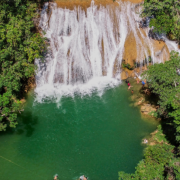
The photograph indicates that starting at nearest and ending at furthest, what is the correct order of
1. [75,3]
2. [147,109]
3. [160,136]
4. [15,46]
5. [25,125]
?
[160,136], [15,46], [25,125], [147,109], [75,3]

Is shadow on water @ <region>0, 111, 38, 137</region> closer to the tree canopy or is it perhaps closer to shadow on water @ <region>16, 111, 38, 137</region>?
shadow on water @ <region>16, 111, 38, 137</region>

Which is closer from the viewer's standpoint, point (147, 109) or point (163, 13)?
point (147, 109)

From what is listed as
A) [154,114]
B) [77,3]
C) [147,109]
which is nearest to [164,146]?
[154,114]

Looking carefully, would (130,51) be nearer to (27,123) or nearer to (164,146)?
(164,146)

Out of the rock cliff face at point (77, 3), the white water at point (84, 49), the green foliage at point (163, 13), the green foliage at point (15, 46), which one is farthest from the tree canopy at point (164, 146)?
the green foliage at point (15, 46)

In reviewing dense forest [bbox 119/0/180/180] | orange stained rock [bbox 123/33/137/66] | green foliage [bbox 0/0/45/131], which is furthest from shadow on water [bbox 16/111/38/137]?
orange stained rock [bbox 123/33/137/66]

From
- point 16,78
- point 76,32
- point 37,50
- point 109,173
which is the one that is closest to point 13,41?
point 37,50
